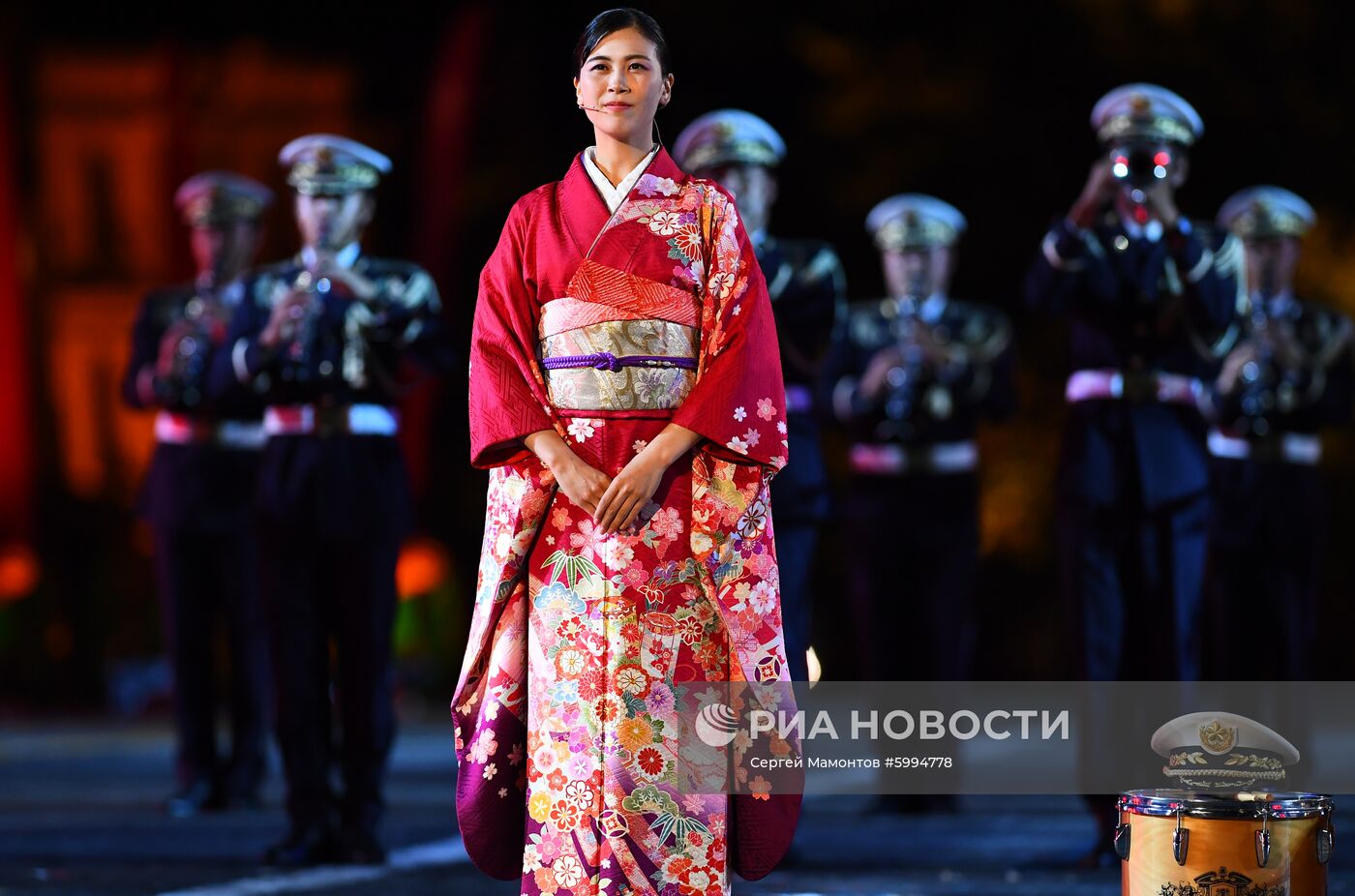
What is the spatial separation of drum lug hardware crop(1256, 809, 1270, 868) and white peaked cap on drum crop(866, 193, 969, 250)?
378 cm

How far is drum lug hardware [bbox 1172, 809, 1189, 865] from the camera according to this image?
3.53 meters

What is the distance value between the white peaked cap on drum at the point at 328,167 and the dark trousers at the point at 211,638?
6.34 ft

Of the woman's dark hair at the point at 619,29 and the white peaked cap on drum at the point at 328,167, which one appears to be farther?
the white peaked cap on drum at the point at 328,167

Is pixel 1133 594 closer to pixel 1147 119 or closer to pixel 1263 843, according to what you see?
pixel 1147 119

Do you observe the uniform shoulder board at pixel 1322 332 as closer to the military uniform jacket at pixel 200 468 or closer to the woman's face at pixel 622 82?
the woman's face at pixel 622 82

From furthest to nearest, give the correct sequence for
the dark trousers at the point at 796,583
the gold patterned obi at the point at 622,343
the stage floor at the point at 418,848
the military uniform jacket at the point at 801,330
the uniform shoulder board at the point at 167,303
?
1. the uniform shoulder board at the point at 167,303
2. the military uniform jacket at the point at 801,330
3. the dark trousers at the point at 796,583
4. the stage floor at the point at 418,848
5. the gold patterned obi at the point at 622,343

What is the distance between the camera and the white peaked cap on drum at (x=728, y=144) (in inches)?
217

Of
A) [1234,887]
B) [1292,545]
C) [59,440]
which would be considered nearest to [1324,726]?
[1292,545]

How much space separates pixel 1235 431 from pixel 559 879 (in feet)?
12.7

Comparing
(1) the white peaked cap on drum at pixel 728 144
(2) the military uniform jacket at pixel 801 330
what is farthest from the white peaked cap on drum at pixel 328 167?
(2) the military uniform jacket at pixel 801 330

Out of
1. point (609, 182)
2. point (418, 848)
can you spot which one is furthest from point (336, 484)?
point (609, 182)

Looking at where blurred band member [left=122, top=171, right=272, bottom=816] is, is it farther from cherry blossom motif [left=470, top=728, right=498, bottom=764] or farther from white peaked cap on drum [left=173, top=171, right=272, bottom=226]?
cherry blossom motif [left=470, top=728, right=498, bottom=764]

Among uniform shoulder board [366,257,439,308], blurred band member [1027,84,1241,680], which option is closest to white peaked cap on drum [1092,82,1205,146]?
blurred band member [1027,84,1241,680]

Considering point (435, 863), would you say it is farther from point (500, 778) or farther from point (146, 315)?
point (146, 315)
